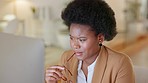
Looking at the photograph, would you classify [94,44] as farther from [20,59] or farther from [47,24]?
[47,24]

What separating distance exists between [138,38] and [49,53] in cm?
316

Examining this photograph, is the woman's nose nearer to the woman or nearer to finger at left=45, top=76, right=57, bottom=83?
the woman

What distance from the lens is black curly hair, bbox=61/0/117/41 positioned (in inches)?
38.9

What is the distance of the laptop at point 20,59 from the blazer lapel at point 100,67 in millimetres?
272

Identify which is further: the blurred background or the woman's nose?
the blurred background

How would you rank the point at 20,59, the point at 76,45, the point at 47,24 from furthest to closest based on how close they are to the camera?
the point at 47,24
the point at 20,59
the point at 76,45

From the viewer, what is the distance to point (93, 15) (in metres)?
0.99

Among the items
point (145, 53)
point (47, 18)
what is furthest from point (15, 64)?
point (145, 53)

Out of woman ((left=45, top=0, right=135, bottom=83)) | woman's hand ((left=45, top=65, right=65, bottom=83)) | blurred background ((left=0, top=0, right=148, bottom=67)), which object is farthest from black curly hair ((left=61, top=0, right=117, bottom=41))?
blurred background ((left=0, top=0, right=148, bottom=67))

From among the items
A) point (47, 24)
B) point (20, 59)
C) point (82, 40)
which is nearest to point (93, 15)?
point (82, 40)

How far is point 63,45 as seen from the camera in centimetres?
449

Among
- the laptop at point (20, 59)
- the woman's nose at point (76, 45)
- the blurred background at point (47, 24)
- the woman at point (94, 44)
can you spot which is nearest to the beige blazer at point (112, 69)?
the woman at point (94, 44)

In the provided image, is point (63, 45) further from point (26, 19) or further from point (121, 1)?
point (121, 1)

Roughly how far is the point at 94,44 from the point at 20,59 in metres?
0.34
